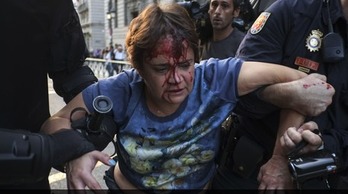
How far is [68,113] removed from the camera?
1560 millimetres

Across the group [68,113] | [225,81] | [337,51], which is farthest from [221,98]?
[68,113]

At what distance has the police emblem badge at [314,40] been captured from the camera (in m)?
1.68

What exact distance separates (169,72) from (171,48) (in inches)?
3.6

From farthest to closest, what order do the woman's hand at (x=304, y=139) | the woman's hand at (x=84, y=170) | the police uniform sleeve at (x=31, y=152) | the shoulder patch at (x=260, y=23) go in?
the shoulder patch at (x=260, y=23) → the woman's hand at (x=304, y=139) → the woman's hand at (x=84, y=170) → the police uniform sleeve at (x=31, y=152)

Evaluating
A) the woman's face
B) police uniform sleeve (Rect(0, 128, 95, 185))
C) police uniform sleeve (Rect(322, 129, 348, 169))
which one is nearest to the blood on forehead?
the woman's face

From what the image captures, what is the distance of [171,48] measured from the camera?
4.92ft

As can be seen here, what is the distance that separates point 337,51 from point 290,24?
0.72 feet

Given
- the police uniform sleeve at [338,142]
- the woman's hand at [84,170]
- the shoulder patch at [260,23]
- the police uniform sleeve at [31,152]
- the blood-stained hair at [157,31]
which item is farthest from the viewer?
the shoulder patch at [260,23]

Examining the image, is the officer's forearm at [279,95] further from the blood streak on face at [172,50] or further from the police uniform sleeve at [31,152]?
the police uniform sleeve at [31,152]

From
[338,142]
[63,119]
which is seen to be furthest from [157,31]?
[338,142]

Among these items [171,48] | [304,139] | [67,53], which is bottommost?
[304,139]

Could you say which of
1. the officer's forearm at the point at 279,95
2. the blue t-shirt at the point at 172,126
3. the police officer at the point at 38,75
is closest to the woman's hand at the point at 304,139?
the officer's forearm at the point at 279,95

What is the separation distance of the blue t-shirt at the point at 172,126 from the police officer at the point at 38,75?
20cm

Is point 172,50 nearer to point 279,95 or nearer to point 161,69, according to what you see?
point 161,69
